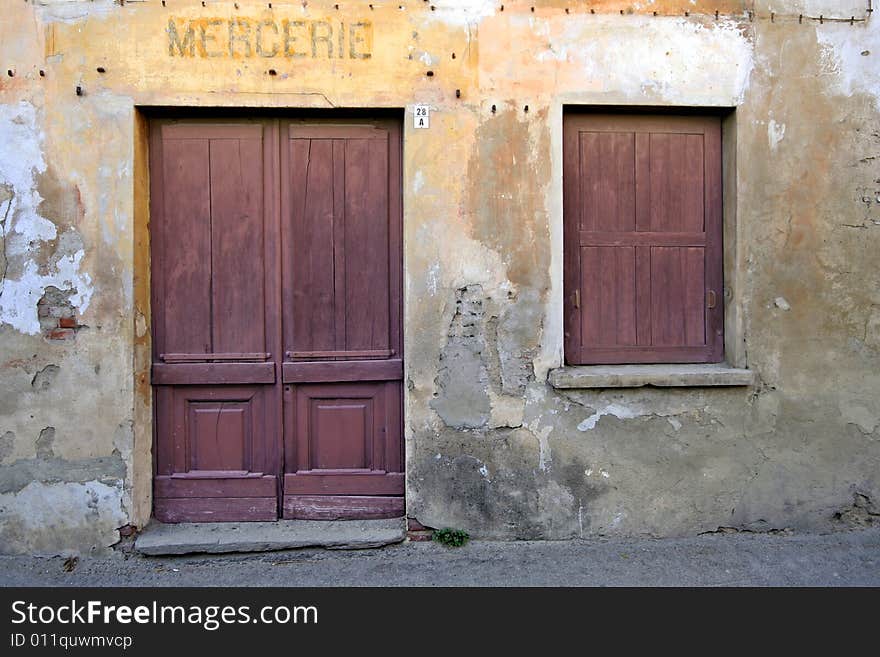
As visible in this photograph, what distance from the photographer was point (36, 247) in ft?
13.6

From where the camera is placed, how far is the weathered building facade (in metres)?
4.16

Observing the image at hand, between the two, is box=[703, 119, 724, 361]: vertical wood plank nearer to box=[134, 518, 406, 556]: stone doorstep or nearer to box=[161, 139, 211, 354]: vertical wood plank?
box=[134, 518, 406, 556]: stone doorstep

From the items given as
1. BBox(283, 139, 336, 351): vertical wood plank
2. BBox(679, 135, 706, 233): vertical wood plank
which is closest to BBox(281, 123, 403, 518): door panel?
BBox(283, 139, 336, 351): vertical wood plank

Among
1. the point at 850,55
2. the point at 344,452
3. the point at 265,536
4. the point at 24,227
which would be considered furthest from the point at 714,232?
the point at 24,227

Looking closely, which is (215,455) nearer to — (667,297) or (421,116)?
(421,116)

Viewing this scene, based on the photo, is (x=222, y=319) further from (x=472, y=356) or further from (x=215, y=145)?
(x=472, y=356)

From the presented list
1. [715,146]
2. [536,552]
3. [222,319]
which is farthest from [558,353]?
[222,319]

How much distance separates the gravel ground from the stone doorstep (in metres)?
0.06

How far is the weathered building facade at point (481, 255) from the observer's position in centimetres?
416

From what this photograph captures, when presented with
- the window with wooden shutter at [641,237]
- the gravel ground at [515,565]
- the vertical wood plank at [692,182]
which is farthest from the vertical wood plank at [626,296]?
the gravel ground at [515,565]

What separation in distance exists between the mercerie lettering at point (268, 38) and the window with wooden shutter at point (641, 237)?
1.48m

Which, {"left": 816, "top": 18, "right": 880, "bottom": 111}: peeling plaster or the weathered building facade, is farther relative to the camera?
{"left": 816, "top": 18, "right": 880, "bottom": 111}: peeling plaster

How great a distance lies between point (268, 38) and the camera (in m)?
4.21

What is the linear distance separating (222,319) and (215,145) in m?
1.07
